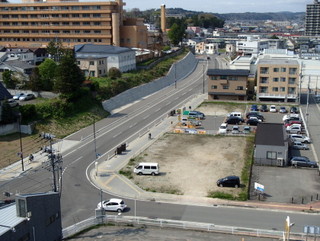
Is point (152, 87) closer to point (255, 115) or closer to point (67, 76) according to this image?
point (67, 76)

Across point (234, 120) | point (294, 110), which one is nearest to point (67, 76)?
point (234, 120)

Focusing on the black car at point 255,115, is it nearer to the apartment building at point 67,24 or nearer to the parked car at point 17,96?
the parked car at point 17,96

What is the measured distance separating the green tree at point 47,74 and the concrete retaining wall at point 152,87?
6785 mm

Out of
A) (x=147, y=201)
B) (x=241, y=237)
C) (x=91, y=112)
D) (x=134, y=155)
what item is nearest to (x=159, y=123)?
(x=91, y=112)

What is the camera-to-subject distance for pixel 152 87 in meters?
63.2

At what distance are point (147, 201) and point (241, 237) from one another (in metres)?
7.79

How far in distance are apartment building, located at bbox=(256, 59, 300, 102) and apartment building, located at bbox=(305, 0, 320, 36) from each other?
474ft

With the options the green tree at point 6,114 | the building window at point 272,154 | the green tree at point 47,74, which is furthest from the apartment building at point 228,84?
the green tree at point 6,114

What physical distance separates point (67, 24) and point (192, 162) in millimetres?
55442

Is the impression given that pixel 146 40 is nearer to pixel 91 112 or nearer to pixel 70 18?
pixel 70 18

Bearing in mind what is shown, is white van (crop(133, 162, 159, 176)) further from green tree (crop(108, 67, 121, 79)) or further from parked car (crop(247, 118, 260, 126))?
green tree (crop(108, 67, 121, 79))

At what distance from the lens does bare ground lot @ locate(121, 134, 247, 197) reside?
27.5 m

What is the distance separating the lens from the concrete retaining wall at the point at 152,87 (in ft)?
171

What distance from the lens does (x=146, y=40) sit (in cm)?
8300
